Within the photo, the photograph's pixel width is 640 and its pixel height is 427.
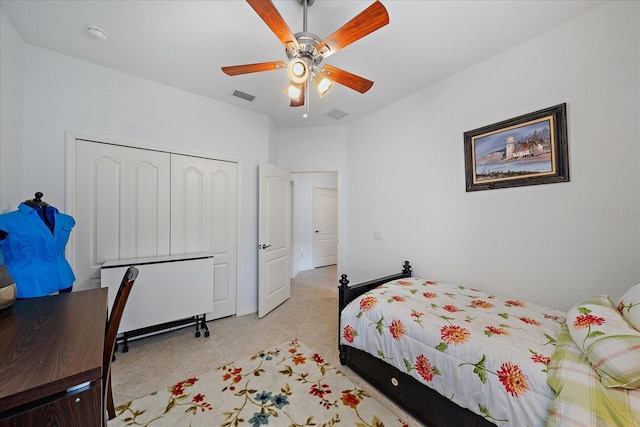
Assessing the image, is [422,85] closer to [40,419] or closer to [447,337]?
[447,337]

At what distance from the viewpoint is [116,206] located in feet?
7.85

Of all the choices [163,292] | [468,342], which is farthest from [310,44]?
[163,292]

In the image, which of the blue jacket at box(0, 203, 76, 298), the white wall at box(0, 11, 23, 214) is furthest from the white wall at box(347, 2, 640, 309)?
the white wall at box(0, 11, 23, 214)

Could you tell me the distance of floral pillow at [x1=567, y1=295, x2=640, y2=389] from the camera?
904 millimetres

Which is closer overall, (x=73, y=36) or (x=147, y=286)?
(x=73, y=36)

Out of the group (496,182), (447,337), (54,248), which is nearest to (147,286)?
(54,248)

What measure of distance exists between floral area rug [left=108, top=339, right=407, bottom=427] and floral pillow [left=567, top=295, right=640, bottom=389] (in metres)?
1.08

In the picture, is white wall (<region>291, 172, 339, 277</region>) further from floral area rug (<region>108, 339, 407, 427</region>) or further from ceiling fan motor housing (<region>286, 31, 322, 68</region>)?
ceiling fan motor housing (<region>286, 31, 322, 68</region>)

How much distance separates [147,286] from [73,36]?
2193 millimetres

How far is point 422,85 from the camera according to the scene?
265 centimetres

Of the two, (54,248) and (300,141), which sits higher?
(300,141)

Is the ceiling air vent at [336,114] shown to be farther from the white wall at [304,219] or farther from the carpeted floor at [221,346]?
the carpeted floor at [221,346]

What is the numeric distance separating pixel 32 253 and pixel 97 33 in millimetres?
1695

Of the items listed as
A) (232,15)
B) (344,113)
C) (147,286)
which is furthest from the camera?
(344,113)
